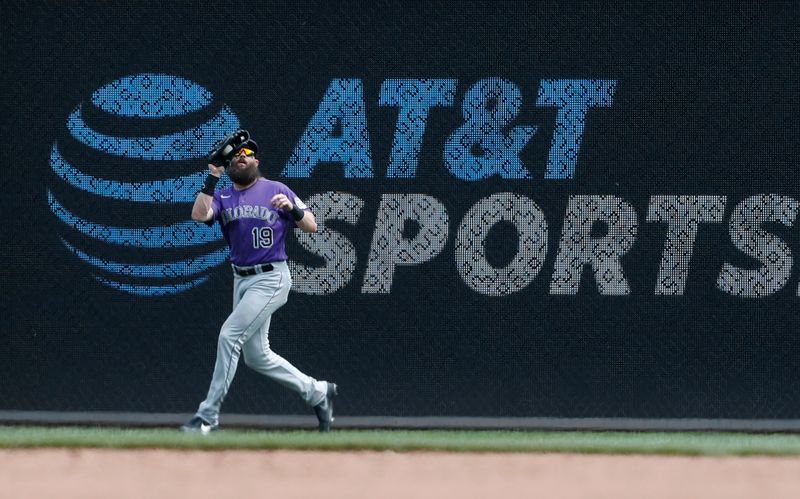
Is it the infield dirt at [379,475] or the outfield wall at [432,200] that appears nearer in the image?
the infield dirt at [379,475]

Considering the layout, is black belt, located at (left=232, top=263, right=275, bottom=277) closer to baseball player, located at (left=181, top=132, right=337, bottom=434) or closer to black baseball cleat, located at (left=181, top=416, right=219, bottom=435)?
baseball player, located at (left=181, top=132, right=337, bottom=434)

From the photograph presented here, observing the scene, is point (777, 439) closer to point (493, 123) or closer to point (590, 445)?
point (590, 445)

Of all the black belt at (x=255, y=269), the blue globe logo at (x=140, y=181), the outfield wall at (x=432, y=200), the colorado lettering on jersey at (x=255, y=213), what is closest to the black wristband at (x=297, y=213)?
the colorado lettering on jersey at (x=255, y=213)

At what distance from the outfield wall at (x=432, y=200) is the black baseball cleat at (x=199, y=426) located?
73 cm

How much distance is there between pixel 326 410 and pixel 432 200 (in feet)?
4.98

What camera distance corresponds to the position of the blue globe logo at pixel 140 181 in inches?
421

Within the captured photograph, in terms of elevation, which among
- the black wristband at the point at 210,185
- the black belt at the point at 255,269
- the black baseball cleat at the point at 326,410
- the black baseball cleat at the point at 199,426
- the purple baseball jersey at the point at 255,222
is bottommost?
the black baseball cleat at the point at 199,426

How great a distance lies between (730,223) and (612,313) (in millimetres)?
950

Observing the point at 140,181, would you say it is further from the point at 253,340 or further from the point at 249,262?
the point at 253,340

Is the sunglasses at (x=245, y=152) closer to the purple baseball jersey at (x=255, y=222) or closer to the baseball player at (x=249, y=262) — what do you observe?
the baseball player at (x=249, y=262)

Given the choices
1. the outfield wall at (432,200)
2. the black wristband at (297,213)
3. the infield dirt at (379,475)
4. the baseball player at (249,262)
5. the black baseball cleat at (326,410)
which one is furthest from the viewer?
the outfield wall at (432,200)

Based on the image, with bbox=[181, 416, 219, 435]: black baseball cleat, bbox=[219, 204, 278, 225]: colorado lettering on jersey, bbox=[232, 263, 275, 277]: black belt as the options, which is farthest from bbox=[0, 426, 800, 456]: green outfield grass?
bbox=[219, 204, 278, 225]: colorado lettering on jersey

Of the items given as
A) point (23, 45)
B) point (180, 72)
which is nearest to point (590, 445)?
point (180, 72)

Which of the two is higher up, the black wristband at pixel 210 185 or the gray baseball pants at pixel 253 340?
the black wristband at pixel 210 185
